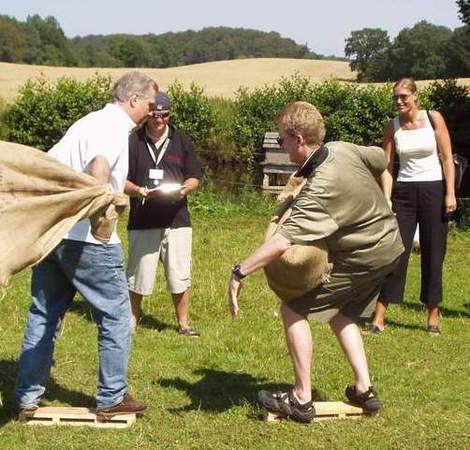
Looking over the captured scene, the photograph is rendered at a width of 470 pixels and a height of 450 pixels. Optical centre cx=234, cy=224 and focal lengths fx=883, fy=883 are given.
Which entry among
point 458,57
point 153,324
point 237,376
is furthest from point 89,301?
point 458,57

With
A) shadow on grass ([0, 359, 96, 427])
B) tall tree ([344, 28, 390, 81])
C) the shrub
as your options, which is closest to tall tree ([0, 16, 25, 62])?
tall tree ([344, 28, 390, 81])

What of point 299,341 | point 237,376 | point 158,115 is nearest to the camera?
point 299,341

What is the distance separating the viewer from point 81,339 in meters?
7.34

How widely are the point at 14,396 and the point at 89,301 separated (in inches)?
44.9

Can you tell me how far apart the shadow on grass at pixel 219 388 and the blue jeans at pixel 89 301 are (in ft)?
2.20

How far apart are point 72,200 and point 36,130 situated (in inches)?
660

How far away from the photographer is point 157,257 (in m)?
7.59

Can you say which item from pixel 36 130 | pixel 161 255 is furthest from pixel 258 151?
pixel 161 255

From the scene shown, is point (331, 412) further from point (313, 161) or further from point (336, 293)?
point (313, 161)

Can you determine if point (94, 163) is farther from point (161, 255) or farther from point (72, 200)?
point (161, 255)

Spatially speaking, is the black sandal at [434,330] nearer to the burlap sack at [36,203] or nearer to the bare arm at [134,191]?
the bare arm at [134,191]

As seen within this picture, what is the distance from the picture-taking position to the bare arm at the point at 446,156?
7586mm

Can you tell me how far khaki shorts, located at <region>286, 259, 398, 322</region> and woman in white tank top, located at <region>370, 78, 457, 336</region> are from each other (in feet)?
7.52

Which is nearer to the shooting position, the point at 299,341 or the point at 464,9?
the point at 299,341
